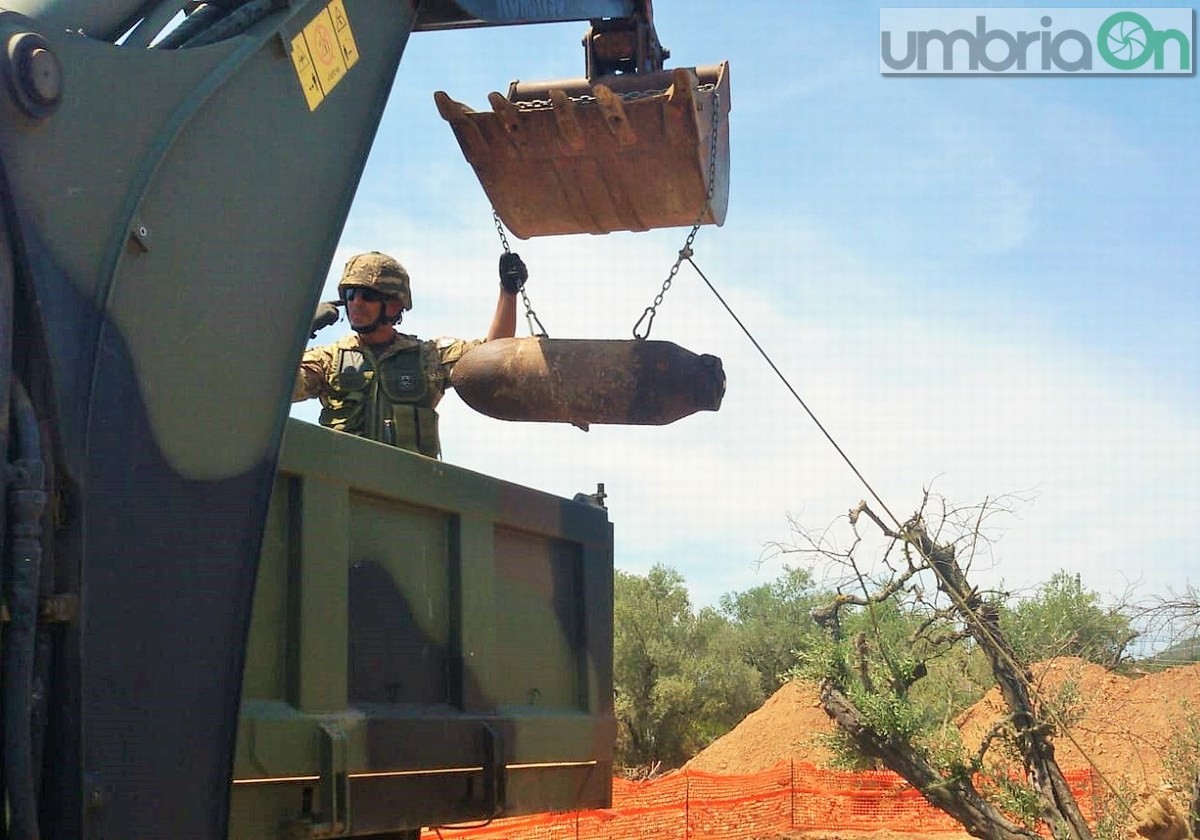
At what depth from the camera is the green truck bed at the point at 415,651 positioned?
281cm

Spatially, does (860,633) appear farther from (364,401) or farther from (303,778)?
(303,778)

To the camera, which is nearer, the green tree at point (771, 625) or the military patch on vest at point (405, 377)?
the military patch on vest at point (405, 377)

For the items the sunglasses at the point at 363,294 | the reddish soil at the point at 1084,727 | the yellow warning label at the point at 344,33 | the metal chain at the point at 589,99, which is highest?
the metal chain at the point at 589,99

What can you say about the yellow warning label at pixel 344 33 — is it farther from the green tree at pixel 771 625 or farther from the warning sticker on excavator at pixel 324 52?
the green tree at pixel 771 625

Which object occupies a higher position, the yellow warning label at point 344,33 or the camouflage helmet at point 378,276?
the camouflage helmet at point 378,276

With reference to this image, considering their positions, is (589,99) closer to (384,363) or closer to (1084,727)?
(384,363)

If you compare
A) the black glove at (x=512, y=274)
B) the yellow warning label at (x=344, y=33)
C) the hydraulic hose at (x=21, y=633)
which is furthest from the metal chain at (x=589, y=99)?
the hydraulic hose at (x=21, y=633)

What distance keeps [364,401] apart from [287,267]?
2.46 metres

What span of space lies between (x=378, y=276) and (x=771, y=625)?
87.3 feet

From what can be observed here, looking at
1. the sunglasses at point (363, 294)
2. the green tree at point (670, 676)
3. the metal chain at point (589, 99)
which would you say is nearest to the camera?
the metal chain at point (589, 99)

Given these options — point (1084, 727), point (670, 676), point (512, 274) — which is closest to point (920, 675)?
point (1084, 727)

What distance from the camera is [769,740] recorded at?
74.9 feet

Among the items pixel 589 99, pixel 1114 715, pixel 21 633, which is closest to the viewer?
pixel 21 633

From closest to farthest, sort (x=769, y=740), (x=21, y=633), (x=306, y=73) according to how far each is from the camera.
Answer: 1. (x=21, y=633)
2. (x=306, y=73)
3. (x=769, y=740)
